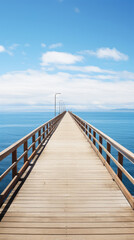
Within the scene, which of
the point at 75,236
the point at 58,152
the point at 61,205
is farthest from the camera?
the point at 58,152

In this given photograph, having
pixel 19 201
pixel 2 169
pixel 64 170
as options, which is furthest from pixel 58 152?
pixel 2 169

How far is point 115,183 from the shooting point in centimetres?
514

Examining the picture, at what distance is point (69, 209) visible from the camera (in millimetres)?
3809

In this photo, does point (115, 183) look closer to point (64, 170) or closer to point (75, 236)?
point (64, 170)

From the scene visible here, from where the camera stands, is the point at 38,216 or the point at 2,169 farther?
the point at 2,169

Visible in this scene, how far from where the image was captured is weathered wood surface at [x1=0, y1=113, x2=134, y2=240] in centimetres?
310

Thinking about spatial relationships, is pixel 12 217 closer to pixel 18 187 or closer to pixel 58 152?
pixel 18 187

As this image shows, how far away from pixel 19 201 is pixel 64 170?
2.37 meters

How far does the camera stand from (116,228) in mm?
3223

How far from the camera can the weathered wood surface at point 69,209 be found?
3.10m

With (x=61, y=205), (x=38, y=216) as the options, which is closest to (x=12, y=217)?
(x=38, y=216)

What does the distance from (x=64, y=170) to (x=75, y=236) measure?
3.33m

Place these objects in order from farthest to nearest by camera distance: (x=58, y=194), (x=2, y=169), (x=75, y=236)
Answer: (x=2, y=169), (x=58, y=194), (x=75, y=236)

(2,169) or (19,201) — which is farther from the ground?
(19,201)
